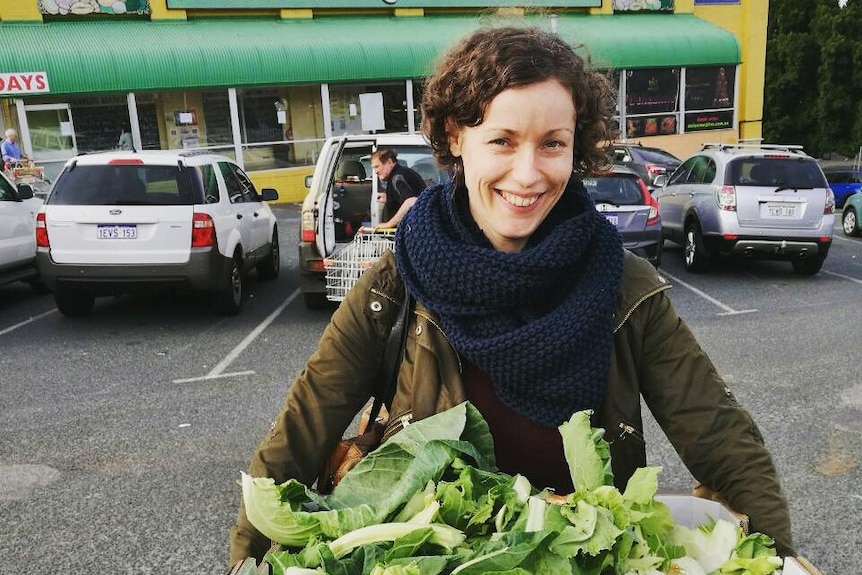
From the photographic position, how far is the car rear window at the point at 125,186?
7609mm

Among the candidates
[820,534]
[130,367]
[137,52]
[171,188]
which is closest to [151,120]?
[137,52]

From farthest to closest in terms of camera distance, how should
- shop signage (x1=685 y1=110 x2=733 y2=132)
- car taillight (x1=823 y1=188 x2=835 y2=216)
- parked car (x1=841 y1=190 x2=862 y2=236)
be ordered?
shop signage (x1=685 y1=110 x2=733 y2=132) < parked car (x1=841 y1=190 x2=862 y2=236) < car taillight (x1=823 y1=188 x2=835 y2=216)

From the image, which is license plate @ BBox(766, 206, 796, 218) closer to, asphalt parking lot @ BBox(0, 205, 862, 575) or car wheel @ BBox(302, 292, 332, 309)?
asphalt parking lot @ BBox(0, 205, 862, 575)

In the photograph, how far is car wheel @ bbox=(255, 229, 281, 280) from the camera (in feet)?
34.2

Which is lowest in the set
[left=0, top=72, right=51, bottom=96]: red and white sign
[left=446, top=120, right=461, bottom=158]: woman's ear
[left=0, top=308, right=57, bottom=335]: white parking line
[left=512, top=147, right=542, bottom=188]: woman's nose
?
[left=0, top=308, right=57, bottom=335]: white parking line

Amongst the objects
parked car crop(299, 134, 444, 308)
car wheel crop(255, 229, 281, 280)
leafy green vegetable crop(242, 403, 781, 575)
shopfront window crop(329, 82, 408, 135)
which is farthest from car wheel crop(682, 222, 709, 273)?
shopfront window crop(329, 82, 408, 135)

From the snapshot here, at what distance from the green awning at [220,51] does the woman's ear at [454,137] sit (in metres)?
15.0

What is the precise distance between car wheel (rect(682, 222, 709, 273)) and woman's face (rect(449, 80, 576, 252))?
971 centimetres

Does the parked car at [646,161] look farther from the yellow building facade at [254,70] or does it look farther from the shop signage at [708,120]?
the shop signage at [708,120]

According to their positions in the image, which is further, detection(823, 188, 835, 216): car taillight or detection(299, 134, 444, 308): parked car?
detection(823, 188, 835, 216): car taillight

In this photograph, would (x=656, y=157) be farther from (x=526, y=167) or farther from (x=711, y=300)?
(x=526, y=167)

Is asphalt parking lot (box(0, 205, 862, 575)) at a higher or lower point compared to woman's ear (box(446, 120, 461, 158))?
lower

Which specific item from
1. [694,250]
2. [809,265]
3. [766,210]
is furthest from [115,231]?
[809,265]

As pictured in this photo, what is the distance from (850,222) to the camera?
1508 cm
